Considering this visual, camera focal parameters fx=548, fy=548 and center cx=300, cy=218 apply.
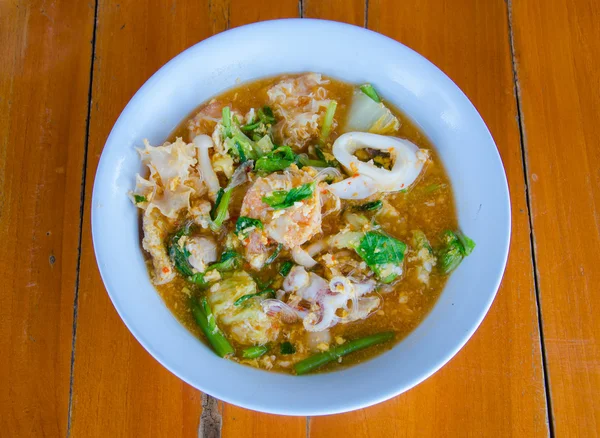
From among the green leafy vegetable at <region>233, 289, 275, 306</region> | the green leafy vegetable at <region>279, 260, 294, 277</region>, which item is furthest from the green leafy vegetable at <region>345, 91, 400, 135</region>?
the green leafy vegetable at <region>233, 289, 275, 306</region>

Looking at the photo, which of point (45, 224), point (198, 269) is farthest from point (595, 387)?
point (45, 224)

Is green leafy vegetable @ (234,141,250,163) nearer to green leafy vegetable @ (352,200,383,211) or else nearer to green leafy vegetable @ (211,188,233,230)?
green leafy vegetable @ (211,188,233,230)

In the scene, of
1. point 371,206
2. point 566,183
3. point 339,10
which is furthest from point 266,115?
point 566,183

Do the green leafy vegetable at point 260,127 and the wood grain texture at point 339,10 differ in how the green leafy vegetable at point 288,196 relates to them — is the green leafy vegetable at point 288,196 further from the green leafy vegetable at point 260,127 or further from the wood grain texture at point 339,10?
the wood grain texture at point 339,10

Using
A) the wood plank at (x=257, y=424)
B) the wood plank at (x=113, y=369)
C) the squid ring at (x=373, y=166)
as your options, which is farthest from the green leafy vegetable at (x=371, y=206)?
the wood plank at (x=113, y=369)

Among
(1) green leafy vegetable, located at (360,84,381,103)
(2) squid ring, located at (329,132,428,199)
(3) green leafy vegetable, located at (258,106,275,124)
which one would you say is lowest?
(2) squid ring, located at (329,132,428,199)
